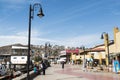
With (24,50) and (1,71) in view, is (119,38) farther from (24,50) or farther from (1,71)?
(24,50)

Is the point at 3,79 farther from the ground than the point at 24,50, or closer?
closer

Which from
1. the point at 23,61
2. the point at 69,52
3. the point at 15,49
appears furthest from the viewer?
the point at 69,52

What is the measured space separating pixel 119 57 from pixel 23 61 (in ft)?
131

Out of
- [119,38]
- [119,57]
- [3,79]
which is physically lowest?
[3,79]

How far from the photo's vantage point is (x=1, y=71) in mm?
40625

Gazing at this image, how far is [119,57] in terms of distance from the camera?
31344 millimetres

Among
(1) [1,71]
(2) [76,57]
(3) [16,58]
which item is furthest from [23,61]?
(1) [1,71]

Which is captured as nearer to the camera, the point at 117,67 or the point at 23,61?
the point at 117,67

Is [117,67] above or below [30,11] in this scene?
below

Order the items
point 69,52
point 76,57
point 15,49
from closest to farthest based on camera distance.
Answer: point 76,57, point 15,49, point 69,52

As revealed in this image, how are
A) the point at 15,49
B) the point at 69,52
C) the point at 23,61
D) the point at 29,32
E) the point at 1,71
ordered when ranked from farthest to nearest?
the point at 69,52 < the point at 15,49 < the point at 23,61 < the point at 1,71 < the point at 29,32

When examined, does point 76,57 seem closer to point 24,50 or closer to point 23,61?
point 23,61

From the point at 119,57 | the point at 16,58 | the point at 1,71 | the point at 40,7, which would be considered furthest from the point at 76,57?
the point at 40,7

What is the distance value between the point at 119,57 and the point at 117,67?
4.02 ft
